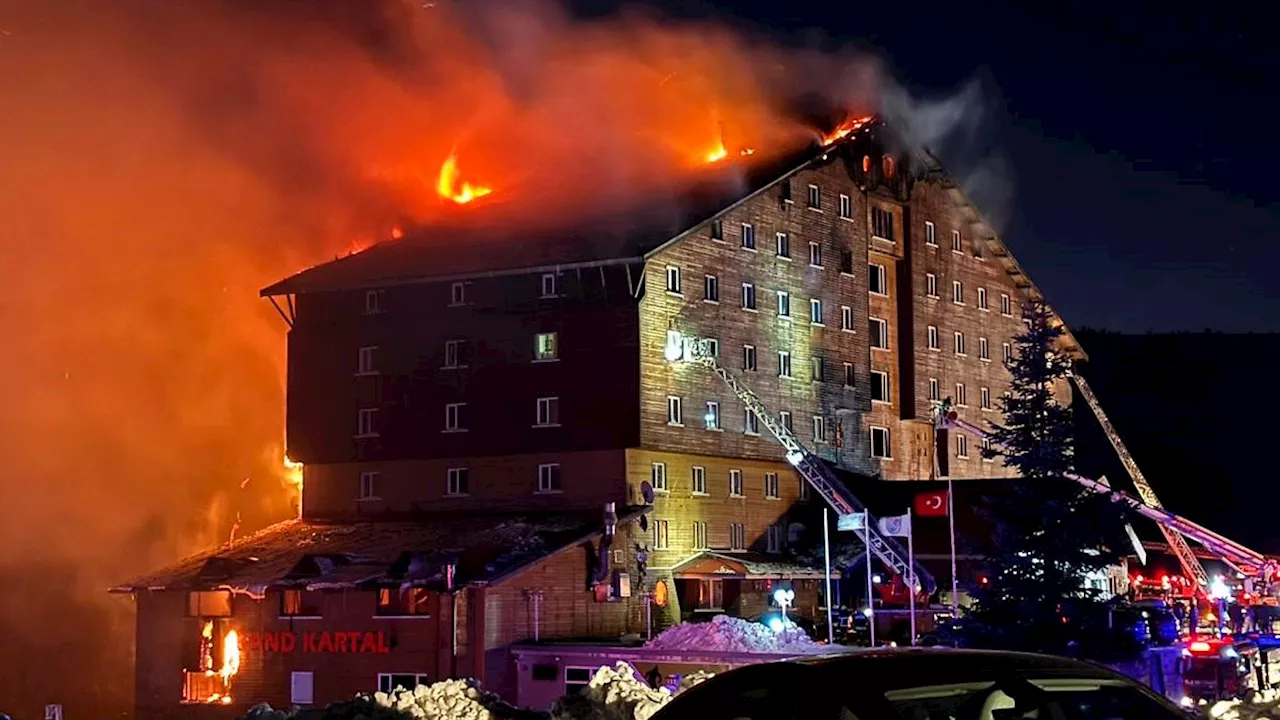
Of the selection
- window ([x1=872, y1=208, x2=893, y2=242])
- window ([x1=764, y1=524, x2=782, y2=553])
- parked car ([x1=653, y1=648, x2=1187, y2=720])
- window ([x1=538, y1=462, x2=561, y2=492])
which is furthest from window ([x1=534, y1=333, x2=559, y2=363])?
parked car ([x1=653, y1=648, x2=1187, y2=720])

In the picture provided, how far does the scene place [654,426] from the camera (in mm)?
56062

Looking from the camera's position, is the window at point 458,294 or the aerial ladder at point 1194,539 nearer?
the window at point 458,294

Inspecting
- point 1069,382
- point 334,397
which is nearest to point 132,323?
point 334,397

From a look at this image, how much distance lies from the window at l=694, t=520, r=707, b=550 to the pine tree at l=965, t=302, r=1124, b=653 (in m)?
19.8

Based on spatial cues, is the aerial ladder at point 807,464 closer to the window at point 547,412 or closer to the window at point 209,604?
the window at point 547,412

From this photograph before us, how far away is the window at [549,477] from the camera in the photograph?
56844 millimetres

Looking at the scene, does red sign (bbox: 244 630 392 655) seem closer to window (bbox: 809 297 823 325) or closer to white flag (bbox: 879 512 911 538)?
white flag (bbox: 879 512 911 538)

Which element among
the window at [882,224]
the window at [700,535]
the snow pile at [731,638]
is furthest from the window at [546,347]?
the window at [882,224]

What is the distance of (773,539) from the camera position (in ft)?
204

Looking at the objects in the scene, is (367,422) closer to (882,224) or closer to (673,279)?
(673,279)

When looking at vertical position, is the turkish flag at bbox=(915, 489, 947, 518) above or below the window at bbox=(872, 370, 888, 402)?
below

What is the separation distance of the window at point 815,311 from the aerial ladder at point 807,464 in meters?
5.34

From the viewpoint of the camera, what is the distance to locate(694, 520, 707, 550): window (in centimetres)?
5838

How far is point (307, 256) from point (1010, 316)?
3586 cm
